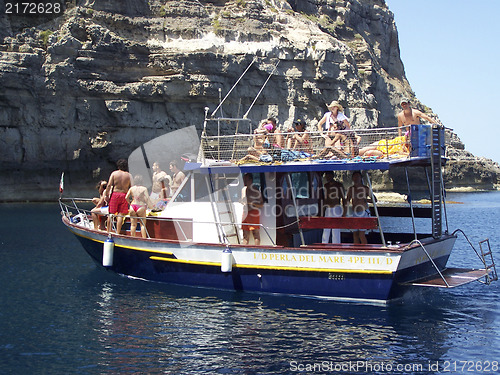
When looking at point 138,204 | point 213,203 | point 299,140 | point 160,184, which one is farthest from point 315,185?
point 160,184

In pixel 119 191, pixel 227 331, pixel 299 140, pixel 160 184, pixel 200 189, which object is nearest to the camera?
pixel 227 331

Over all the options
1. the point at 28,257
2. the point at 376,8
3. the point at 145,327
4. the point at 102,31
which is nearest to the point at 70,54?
the point at 102,31

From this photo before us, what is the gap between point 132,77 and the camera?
1735 inches

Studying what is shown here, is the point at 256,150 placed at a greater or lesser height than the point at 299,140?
lesser

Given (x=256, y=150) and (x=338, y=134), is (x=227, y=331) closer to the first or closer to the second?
(x=256, y=150)

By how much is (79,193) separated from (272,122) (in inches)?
1325

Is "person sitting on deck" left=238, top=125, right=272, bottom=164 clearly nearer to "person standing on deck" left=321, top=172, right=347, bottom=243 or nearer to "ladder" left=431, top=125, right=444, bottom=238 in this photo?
"person standing on deck" left=321, top=172, right=347, bottom=243

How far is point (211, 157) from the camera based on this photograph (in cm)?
1378

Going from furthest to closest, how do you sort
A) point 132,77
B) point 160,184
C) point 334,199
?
point 132,77 → point 160,184 → point 334,199

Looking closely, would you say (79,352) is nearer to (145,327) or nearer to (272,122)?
(145,327)

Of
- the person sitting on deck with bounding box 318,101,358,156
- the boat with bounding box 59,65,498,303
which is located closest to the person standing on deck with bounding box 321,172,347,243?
the boat with bounding box 59,65,498,303

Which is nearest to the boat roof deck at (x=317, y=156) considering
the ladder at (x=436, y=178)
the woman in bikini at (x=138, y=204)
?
the ladder at (x=436, y=178)

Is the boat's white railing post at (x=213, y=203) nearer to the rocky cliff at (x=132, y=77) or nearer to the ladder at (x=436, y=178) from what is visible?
the ladder at (x=436, y=178)

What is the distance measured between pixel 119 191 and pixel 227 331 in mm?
5367
